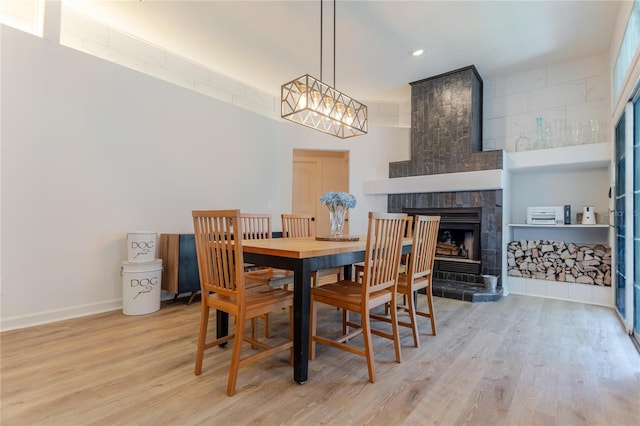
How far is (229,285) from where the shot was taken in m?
1.77

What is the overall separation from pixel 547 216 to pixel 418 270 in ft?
7.99

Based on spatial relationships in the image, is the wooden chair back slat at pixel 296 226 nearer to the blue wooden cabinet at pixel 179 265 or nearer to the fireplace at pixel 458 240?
the blue wooden cabinet at pixel 179 265

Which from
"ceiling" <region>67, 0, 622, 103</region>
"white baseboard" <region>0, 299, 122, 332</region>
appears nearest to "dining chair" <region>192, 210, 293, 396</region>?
"white baseboard" <region>0, 299, 122, 332</region>

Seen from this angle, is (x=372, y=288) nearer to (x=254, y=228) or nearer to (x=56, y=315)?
(x=254, y=228)

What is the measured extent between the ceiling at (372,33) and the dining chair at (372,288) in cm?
224

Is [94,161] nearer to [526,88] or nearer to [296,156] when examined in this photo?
[296,156]

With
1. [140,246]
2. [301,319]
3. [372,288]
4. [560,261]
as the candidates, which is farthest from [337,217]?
[560,261]

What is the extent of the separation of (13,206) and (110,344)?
4.73 ft

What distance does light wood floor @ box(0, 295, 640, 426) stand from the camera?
4.78 ft

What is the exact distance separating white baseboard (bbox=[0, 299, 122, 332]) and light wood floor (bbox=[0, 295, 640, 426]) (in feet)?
0.42

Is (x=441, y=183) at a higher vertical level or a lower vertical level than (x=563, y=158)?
lower

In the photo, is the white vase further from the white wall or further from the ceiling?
the white wall

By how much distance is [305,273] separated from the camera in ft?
5.70

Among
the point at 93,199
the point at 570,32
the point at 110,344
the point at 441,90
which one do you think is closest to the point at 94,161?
the point at 93,199
